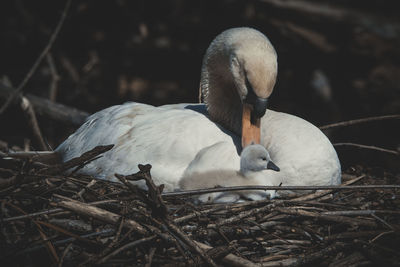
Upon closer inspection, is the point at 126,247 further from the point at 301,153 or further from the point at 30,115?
the point at 30,115

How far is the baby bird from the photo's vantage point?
3.46 meters

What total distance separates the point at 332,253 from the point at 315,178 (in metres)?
0.72

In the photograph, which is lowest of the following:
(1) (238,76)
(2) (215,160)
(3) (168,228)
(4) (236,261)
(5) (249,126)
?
(4) (236,261)

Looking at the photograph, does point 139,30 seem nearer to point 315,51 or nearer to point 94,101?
point 94,101

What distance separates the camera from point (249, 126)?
3.89 m

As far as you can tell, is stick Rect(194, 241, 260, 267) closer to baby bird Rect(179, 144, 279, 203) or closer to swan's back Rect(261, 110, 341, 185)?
baby bird Rect(179, 144, 279, 203)

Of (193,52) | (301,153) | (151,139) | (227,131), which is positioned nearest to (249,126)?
(227,131)

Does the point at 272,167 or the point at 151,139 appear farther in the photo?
the point at 151,139

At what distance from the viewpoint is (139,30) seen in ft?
31.5

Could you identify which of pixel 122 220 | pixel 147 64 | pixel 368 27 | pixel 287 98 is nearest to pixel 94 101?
pixel 147 64

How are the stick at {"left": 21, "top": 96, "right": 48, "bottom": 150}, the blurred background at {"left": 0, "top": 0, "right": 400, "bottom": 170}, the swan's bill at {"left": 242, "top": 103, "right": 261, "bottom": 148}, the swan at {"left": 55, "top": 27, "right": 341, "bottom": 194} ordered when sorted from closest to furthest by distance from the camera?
the swan at {"left": 55, "top": 27, "right": 341, "bottom": 194}, the swan's bill at {"left": 242, "top": 103, "right": 261, "bottom": 148}, the stick at {"left": 21, "top": 96, "right": 48, "bottom": 150}, the blurred background at {"left": 0, "top": 0, "right": 400, "bottom": 170}

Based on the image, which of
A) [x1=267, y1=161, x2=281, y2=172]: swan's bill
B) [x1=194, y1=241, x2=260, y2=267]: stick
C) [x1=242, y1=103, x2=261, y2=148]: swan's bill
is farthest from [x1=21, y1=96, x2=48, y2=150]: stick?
[x1=194, y1=241, x2=260, y2=267]: stick

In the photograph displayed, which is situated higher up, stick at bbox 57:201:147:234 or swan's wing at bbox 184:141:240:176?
swan's wing at bbox 184:141:240:176

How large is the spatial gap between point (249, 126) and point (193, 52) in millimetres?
5649
